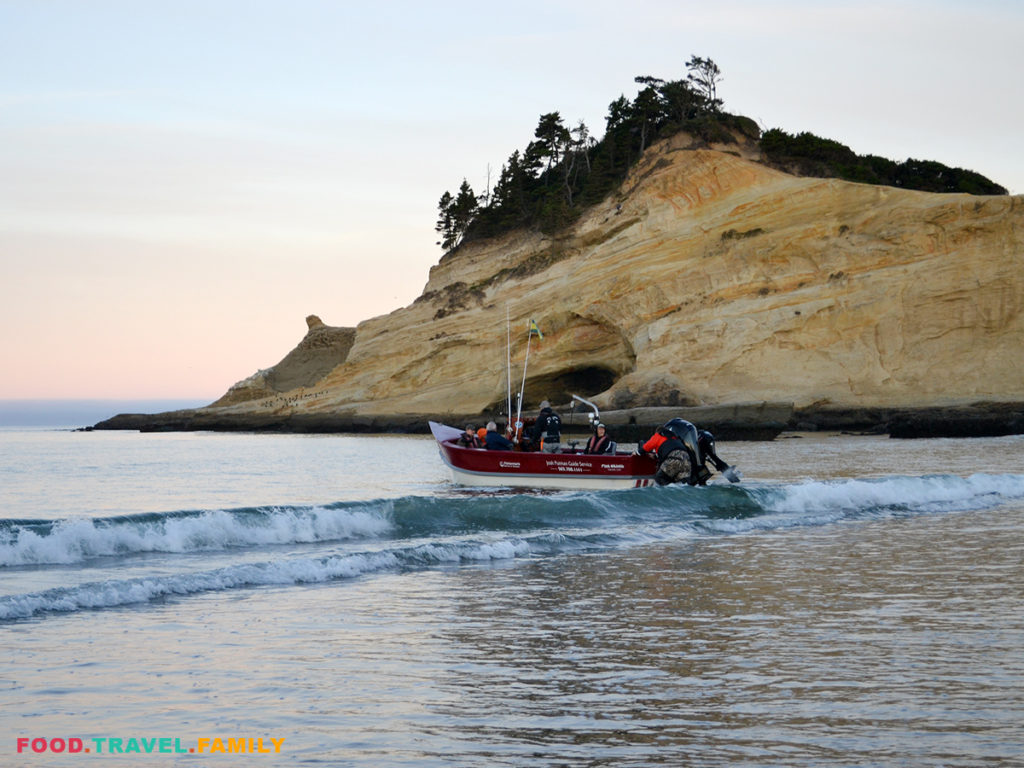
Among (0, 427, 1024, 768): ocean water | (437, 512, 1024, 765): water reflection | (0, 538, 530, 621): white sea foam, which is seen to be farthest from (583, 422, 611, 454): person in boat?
(437, 512, 1024, 765): water reflection

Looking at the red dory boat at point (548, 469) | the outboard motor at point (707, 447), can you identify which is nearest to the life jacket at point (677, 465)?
the outboard motor at point (707, 447)

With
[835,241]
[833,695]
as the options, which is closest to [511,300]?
[835,241]

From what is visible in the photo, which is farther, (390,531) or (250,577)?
(390,531)

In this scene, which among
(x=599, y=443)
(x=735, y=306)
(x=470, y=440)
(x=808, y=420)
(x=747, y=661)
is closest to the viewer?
(x=747, y=661)

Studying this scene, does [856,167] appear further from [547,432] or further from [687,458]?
[687,458]

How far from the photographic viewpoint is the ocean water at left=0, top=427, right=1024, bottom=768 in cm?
496

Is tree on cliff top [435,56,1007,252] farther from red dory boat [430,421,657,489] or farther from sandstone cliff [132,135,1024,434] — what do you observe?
red dory boat [430,421,657,489]

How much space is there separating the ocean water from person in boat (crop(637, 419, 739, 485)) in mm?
2464

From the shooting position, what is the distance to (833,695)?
18.5 ft

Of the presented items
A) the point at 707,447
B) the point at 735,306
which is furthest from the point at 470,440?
the point at 735,306

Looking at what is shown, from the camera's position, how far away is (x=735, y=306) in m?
49.3

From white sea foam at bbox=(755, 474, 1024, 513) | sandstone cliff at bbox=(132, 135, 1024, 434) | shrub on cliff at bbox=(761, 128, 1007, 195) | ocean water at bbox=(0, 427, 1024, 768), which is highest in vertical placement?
shrub on cliff at bbox=(761, 128, 1007, 195)

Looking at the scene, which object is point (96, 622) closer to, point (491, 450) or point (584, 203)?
point (491, 450)

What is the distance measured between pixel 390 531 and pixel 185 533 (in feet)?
9.22
